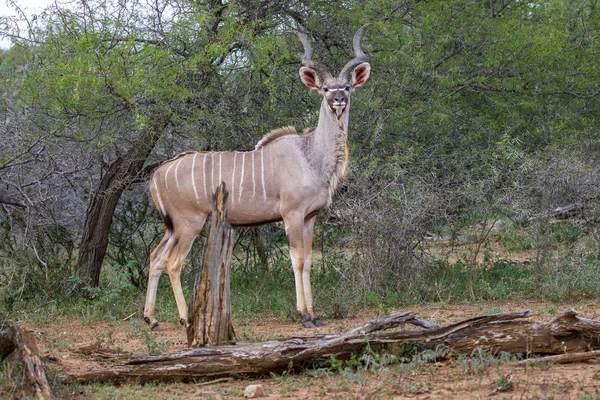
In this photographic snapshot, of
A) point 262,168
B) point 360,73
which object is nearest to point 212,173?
point 262,168

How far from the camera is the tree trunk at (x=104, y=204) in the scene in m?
8.52

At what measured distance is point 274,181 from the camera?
7.71 meters

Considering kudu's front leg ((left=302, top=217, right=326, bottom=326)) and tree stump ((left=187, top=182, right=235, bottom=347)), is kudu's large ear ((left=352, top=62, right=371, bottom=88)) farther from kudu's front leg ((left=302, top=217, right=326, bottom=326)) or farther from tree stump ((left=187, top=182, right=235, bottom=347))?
tree stump ((left=187, top=182, right=235, bottom=347))

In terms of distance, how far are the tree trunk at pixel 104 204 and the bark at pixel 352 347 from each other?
3793mm

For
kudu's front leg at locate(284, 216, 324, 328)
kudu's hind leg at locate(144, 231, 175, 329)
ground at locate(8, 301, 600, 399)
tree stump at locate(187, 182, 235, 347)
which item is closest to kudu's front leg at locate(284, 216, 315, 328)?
kudu's front leg at locate(284, 216, 324, 328)

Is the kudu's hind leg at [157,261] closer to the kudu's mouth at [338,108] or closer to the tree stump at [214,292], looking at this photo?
the kudu's mouth at [338,108]

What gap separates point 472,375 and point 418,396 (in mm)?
466

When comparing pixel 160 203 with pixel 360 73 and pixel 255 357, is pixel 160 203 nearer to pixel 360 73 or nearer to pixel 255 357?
pixel 360 73

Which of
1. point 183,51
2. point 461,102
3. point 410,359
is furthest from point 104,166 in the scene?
point 410,359

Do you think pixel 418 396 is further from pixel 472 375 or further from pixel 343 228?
pixel 343 228

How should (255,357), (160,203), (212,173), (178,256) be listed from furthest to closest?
(212,173) < (160,203) < (178,256) < (255,357)

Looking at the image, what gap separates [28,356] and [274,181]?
3.66 metres

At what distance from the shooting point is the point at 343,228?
327 inches

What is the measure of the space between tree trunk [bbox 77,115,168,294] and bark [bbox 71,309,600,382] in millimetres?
3793
